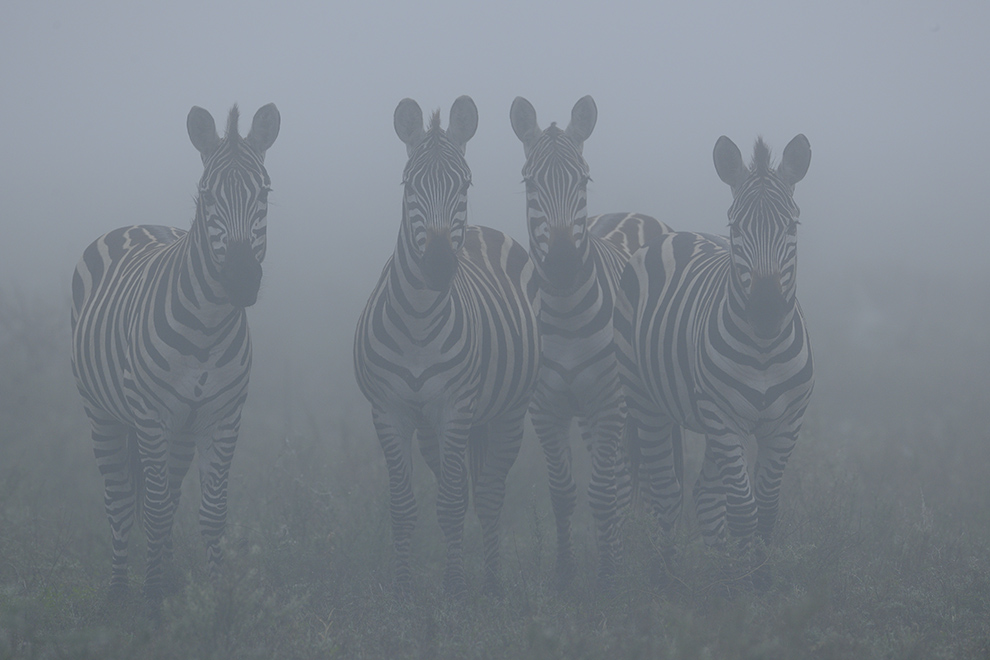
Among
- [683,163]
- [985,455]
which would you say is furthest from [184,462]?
[683,163]

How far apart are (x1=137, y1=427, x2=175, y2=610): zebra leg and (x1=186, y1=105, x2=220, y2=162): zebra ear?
192cm

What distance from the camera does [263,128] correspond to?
529 cm

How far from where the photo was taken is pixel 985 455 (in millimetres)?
8258

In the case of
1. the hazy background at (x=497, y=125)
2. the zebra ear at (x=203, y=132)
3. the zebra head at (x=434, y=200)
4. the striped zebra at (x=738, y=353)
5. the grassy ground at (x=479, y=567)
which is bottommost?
the grassy ground at (x=479, y=567)

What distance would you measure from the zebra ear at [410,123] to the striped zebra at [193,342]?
87 cm

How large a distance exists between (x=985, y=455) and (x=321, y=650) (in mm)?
7468

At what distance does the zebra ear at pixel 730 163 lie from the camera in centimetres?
524

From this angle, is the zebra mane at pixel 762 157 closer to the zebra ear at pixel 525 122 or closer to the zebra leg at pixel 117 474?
the zebra ear at pixel 525 122

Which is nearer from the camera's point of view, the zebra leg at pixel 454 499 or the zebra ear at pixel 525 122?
the zebra leg at pixel 454 499

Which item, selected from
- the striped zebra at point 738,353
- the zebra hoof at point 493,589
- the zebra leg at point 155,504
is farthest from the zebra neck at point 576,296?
the zebra leg at point 155,504

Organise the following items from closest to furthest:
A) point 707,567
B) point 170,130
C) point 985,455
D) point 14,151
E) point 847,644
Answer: point 847,644
point 707,567
point 985,455
point 14,151
point 170,130

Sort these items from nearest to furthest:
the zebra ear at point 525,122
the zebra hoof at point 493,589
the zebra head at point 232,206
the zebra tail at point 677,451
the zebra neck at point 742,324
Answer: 1. the zebra head at point 232,206
2. the zebra neck at point 742,324
3. the zebra hoof at point 493,589
4. the zebra ear at point 525,122
5. the zebra tail at point 677,451

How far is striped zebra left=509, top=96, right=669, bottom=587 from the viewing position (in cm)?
549

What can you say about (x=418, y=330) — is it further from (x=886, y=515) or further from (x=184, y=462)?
(x=886, y=515)
